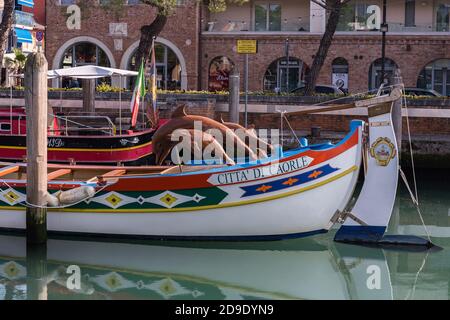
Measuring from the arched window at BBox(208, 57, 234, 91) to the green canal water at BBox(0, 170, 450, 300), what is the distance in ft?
86.9

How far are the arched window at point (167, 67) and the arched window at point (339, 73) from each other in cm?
741

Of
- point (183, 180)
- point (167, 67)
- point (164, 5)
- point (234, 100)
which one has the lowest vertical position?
point (183, 180)

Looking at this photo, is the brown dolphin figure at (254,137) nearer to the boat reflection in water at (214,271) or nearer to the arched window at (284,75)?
the boat reflection in water at (214,271)

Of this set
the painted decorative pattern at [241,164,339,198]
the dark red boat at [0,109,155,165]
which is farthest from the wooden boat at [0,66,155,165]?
the painted decorative pattern at [241,164,339,198]

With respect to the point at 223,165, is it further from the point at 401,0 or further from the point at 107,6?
the point at 401,0

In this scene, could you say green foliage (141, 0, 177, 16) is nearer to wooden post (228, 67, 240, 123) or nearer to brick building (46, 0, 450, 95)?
wooden post (228, 67, 240, 123)

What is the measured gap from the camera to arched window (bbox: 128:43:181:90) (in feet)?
134

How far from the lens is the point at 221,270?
12500mm

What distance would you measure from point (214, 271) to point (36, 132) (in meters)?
3.49

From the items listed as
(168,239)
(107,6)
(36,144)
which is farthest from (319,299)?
(107,6)

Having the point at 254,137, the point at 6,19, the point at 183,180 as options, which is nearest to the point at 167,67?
the point at 6,19

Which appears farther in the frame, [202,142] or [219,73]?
[219,73]

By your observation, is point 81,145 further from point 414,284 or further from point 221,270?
point 414,284

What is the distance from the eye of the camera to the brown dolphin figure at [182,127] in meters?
14.4
